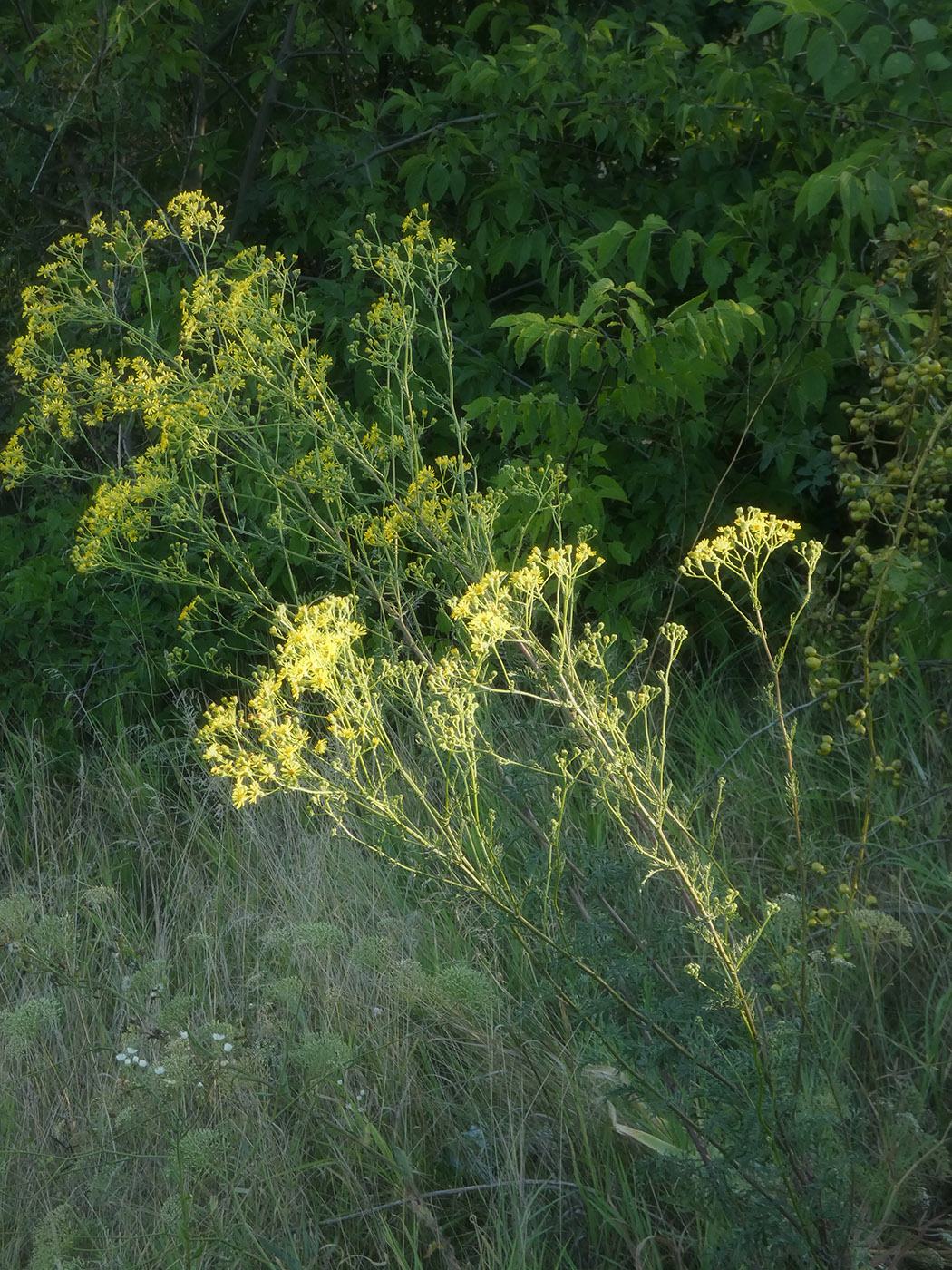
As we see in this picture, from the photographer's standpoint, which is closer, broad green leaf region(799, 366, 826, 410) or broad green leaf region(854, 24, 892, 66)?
broad green leaf region(854, 24, 892, 66)

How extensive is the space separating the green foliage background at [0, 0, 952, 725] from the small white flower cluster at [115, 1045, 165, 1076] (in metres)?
1.42

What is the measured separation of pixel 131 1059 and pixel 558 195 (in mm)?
2789

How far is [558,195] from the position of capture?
3.97m

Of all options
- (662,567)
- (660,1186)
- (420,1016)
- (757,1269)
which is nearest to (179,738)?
(662,567)

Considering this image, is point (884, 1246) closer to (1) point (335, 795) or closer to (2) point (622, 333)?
(1) point (335, 795)

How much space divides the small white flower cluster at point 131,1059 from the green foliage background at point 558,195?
142 centimetres

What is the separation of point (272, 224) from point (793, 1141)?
151 inches

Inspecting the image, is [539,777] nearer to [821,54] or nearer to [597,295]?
[597,295]

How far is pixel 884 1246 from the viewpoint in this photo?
193 cm

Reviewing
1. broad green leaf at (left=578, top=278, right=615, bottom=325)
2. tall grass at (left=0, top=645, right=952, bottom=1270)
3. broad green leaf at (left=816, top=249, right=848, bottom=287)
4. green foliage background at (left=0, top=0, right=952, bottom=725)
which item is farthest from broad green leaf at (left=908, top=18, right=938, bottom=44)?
tall grass at (left=0, top=645, right=952, bottom=1270)

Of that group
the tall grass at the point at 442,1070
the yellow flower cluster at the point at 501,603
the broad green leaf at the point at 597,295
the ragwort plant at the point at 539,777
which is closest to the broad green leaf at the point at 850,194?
the broad green leaf at the point at 597,295

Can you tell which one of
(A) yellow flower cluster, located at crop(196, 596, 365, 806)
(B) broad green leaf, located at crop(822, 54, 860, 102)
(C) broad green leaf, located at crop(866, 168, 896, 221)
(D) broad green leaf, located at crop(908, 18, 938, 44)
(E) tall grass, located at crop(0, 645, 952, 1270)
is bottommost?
(E) tall grass, located at crop(0, 645, 952, 1270)

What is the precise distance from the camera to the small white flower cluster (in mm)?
2239

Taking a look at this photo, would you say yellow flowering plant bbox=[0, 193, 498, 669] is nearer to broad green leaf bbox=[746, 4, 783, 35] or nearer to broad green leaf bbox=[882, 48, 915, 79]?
broad green leaf bbox=[746, 4, 783, 35]
